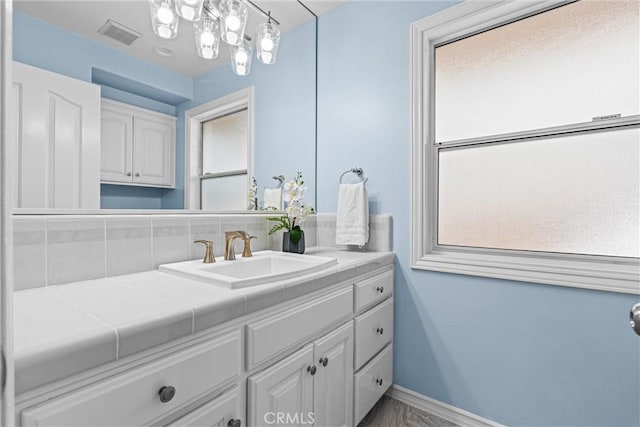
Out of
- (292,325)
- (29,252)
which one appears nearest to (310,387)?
(292,325)

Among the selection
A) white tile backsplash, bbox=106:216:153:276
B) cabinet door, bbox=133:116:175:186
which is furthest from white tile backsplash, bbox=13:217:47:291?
cabinet door, bbox=133:116:175:186

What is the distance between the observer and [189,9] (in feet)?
4.25

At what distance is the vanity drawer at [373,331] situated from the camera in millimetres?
1422

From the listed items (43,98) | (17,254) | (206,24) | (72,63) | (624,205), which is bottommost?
(17,254)

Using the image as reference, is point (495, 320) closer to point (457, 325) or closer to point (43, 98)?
point (457, 325)

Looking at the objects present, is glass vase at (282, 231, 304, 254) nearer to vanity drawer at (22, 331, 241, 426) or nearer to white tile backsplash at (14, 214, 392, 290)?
white tile backsplash at (14, 214, 392, 290)

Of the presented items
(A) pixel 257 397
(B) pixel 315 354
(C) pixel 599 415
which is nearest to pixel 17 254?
(A) pixel 257 397

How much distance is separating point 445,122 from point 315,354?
53.4 inches

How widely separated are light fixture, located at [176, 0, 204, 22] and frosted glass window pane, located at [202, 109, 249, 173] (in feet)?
1.35

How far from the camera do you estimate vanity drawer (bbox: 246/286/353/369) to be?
892mm

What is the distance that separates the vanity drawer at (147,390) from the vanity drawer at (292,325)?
0.05 m

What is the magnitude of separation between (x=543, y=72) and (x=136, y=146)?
1763mm

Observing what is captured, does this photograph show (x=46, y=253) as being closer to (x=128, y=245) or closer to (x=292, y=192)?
(x=128, y=245)

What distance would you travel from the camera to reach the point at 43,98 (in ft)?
2.96
